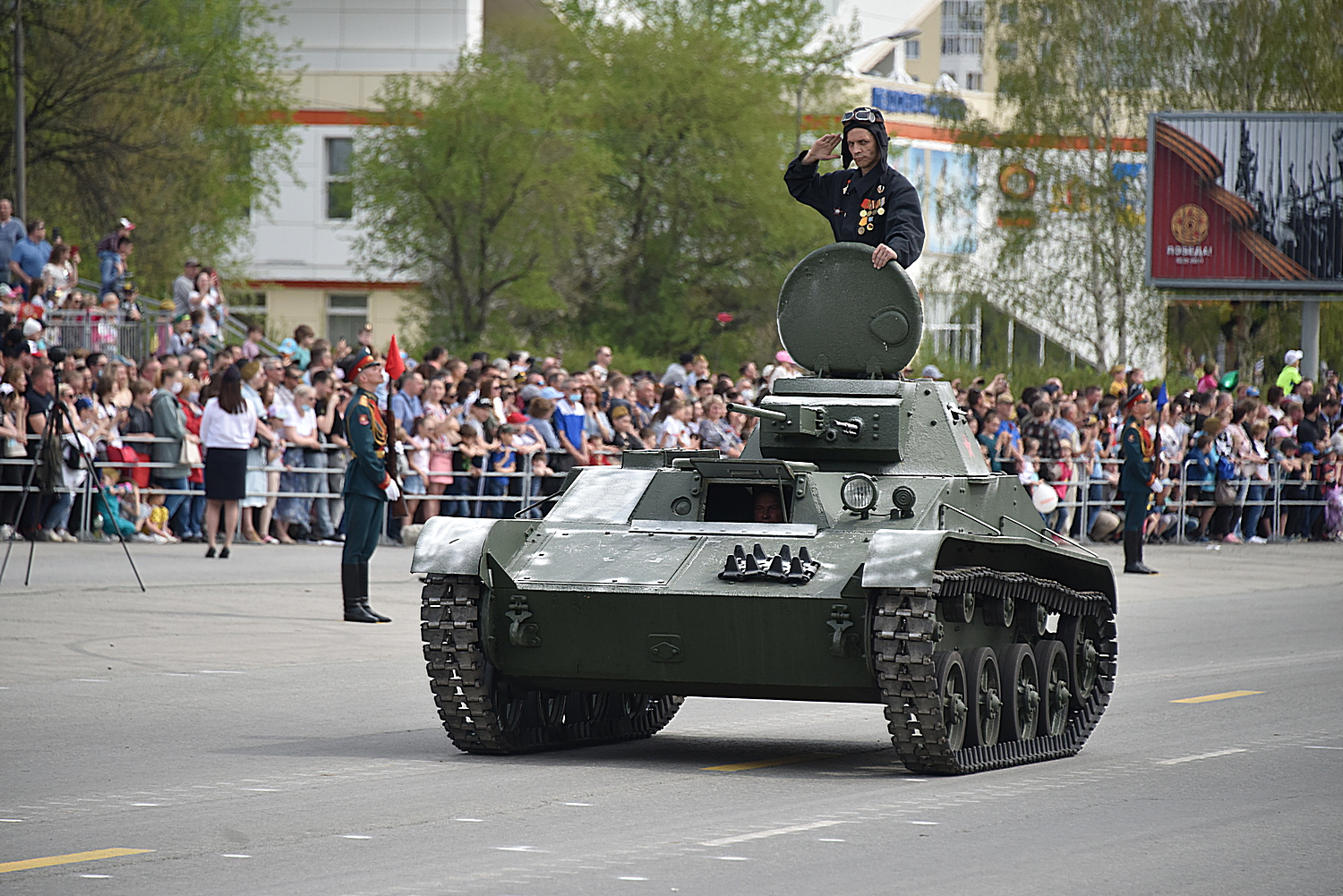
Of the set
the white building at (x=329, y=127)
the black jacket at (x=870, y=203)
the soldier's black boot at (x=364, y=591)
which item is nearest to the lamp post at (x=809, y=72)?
the white building at (x=329, y=127)

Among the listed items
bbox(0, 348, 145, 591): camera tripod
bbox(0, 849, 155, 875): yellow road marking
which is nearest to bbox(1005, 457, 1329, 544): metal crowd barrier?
bbox(0, 348, 145, 591): camera tripod

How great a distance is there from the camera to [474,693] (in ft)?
34.9

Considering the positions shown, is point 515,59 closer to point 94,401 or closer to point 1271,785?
point 94,401

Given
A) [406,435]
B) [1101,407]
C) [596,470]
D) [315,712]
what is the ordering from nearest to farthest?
[596,470] → [315,712] → [406,435] → [1101,407]

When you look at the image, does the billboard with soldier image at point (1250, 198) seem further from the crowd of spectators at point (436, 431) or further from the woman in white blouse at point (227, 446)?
the woman in white blouse at point (227, 446)

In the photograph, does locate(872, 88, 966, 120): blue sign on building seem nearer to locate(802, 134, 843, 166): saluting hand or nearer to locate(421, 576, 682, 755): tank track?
locate(802, 134, 843, 166): saluting hand

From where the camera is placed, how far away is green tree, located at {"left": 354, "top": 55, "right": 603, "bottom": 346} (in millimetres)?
44969

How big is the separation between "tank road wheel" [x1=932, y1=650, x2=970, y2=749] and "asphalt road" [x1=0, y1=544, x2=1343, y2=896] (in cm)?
24

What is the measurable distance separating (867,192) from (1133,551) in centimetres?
1311

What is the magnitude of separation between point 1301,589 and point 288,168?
115 feet

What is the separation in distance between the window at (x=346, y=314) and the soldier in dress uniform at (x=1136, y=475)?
3784 centimetres

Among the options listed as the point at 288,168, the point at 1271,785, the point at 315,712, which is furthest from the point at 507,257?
the point at 1271,785

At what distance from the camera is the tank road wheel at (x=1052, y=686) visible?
11.4m

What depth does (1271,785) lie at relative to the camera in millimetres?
10203
